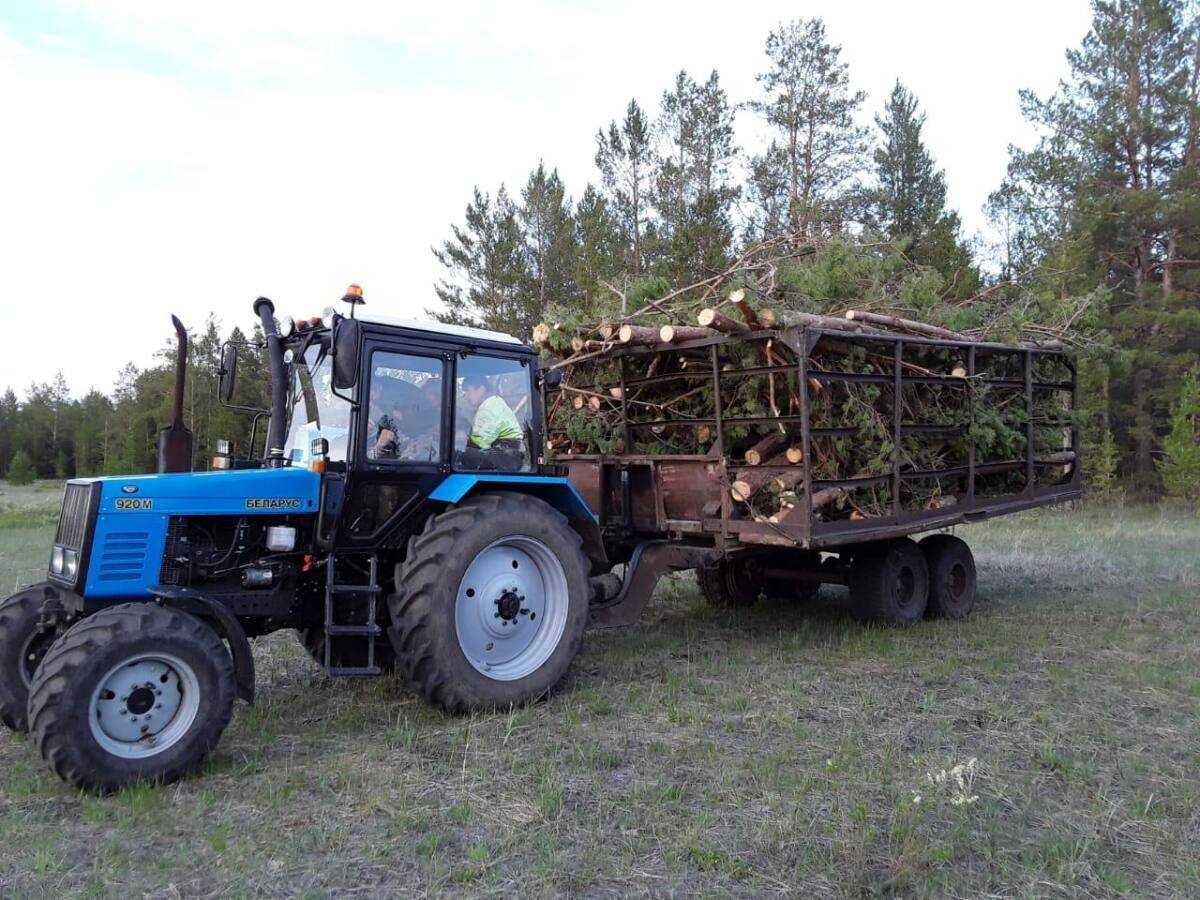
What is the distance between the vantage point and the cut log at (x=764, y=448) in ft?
23.1

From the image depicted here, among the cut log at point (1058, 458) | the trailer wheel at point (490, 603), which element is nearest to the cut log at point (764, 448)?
the trailer wheel at point (490, 603)

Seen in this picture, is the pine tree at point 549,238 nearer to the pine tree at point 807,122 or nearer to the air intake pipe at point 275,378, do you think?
the pine tree at point 807,122

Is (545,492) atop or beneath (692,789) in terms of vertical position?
atop

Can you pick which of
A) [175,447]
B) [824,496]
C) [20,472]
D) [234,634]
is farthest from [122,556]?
[20,472]

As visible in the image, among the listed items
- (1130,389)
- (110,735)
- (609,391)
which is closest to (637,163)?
(1130,389)

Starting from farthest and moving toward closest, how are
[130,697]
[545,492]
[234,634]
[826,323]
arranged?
[826,323]
[545,492]
[234,634]
[130,697]

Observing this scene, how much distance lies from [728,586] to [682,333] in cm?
304

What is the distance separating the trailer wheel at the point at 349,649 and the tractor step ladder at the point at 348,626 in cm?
4

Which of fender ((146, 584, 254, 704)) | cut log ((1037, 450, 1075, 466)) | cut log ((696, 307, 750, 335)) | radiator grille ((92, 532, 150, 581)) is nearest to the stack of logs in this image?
cut log ((696, 307, 750, 335))

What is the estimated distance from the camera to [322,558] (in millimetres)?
5414

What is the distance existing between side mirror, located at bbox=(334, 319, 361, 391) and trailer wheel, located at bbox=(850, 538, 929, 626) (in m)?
5.00

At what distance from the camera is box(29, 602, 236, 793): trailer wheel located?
401 cm

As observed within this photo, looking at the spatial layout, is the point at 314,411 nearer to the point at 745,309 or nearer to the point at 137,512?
the point at 137,512

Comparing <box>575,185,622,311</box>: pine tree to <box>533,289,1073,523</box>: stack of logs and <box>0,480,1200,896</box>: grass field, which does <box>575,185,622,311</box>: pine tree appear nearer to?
<box>533,289,1073,523</box>: stack of logs
